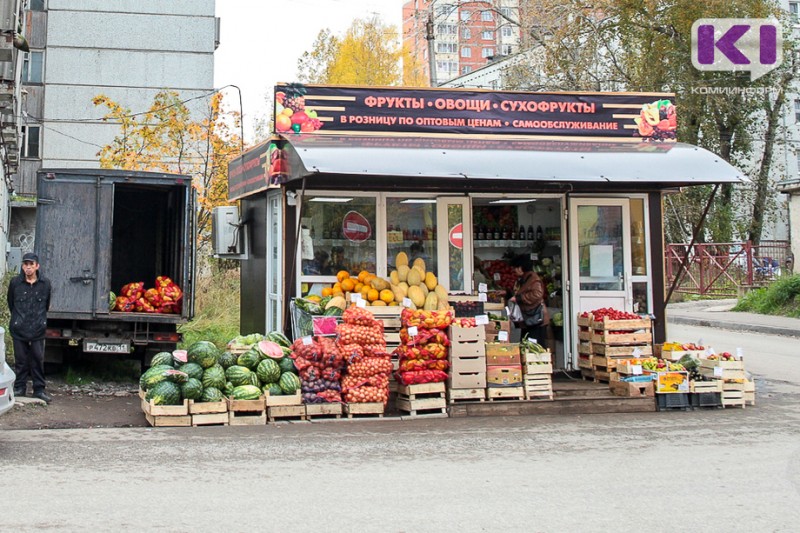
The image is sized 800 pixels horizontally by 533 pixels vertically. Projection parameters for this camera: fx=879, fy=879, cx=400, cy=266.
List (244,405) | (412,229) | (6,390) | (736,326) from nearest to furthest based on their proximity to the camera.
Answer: (6,390)
(244,405)
(412,229)
(736,326)

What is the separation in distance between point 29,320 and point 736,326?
65.0 feet

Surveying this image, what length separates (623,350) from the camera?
1234cm

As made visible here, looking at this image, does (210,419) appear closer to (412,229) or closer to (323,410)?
(323,410)

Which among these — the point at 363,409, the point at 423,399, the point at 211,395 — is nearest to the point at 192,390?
the point at 211,395

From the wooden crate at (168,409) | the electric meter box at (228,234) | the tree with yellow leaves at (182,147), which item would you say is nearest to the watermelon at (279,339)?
the wooden crate at (168,409)

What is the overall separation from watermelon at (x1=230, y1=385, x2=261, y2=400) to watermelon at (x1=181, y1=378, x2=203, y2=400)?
0.38 metres

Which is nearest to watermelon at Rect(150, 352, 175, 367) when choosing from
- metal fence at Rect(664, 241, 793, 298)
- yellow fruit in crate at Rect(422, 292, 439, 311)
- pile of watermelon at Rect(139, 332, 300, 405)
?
pile of watermelon at Rect(139, 332, 300, 405)

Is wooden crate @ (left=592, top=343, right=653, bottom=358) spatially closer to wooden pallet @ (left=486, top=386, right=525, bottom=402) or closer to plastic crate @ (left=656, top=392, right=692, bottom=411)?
plastic crate @ (left=656, top=392, right=692, bottom=411)

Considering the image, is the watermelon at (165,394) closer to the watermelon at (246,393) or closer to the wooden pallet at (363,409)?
the watermelon at (246,393)

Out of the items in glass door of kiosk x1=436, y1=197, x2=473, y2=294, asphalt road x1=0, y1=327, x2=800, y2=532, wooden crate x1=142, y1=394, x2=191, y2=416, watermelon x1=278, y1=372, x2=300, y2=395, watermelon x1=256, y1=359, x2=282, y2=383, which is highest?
glass door of kiosk x1=436, y1=197, x2=473, y2=294

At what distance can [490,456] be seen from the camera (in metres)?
8.61

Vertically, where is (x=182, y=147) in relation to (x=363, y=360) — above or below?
above

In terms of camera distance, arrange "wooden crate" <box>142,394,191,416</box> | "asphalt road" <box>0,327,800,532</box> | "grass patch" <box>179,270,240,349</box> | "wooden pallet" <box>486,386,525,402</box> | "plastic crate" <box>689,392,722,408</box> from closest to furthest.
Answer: "asphalt road" <box>0,327,800,532</box>
"wooden crate" <box>142,394,191,416</box>
"wooden pallet" <box>486,386,525,402</box>
"plastic crate" <box>689,392,722,408</box>
"grass patch" <box>179,270,240,349</box>

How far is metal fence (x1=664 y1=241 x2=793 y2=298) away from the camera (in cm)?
3347
